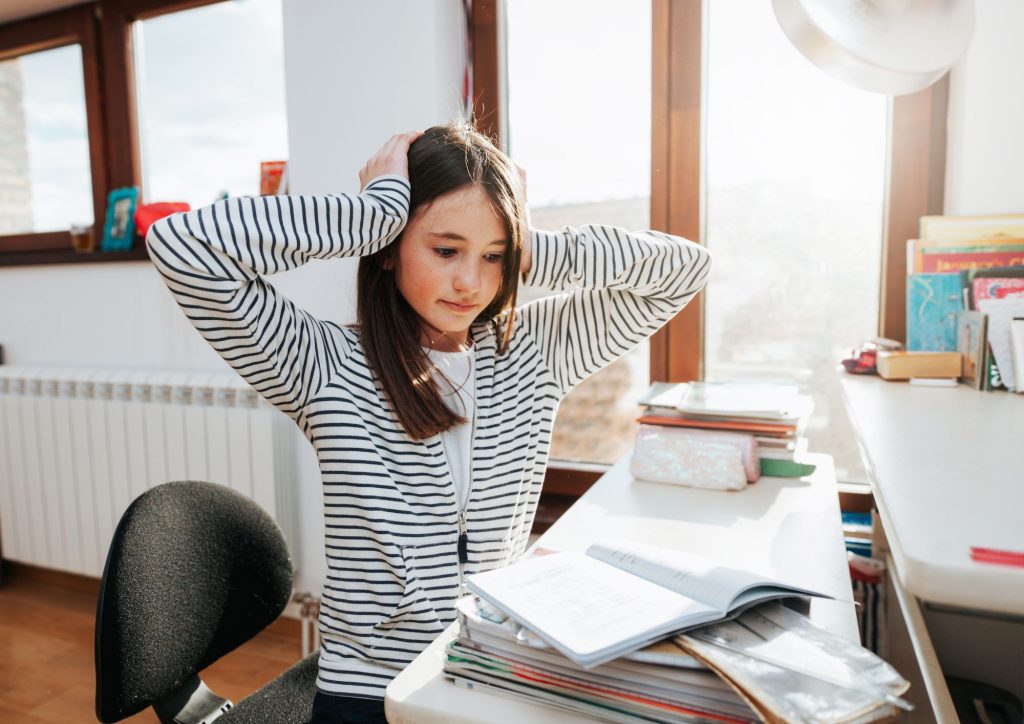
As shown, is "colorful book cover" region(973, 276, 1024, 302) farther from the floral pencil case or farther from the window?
the window

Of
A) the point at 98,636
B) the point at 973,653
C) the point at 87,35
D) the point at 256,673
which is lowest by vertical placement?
the point at 256,673

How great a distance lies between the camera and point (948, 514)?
53cm

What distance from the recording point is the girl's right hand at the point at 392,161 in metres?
0.99

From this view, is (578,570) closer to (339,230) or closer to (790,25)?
(339,230)

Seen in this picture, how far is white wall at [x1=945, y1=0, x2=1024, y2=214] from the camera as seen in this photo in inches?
51.0

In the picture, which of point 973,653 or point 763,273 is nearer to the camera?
point 973,653

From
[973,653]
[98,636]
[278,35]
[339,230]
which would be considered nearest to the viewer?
[98,636]

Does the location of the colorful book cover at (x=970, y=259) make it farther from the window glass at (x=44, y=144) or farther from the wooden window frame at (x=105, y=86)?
the window glass at (x=44, y=144)

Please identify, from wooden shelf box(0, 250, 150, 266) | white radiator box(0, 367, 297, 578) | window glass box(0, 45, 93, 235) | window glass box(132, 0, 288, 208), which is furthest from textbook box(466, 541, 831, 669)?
window glass box(0, 45, 93, 235)

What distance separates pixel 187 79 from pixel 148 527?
1.85 meters

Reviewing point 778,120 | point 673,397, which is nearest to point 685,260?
point 673,397

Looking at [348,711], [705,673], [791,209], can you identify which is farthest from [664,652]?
[791,209]

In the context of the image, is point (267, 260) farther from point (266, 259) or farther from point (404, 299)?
point (404, 299)

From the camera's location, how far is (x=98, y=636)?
78cm
